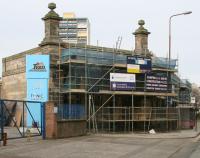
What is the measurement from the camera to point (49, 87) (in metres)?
36.2

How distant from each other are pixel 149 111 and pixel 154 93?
158 cm

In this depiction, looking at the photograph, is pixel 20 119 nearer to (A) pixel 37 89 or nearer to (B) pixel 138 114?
(A) pixel 37 89

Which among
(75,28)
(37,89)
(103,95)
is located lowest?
(103,95)

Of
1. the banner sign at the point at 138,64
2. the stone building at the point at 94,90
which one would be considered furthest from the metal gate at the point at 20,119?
the banner sign at the point at 138,64

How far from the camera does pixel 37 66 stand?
121 feet

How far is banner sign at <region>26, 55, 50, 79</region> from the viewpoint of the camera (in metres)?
36.2

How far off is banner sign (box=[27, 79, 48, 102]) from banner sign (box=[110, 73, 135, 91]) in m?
5.21

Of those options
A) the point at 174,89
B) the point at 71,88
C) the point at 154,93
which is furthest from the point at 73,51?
the point at 174,89

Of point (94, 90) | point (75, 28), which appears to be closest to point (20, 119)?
point (94, 90)

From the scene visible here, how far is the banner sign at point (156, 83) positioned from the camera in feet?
127

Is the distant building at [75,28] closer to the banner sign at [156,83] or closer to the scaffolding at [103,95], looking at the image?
the scaffolding at [103,95]

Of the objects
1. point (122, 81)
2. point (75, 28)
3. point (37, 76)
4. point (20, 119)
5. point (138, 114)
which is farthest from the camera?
point (75, 28)

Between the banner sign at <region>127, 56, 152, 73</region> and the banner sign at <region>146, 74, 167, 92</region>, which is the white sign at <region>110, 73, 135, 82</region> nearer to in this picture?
the banner sign at <region>127, 56, 152, 73</region>

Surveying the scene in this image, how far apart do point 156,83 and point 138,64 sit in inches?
97.1
